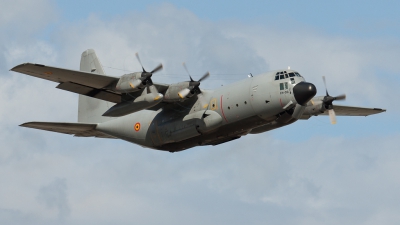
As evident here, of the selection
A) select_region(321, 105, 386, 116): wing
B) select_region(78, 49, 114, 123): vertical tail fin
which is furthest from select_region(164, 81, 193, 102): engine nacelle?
select_region(321, 105, 386, 116): wing

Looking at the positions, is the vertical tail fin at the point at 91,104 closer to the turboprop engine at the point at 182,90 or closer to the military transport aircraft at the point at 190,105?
the military transport aircraft at the point at 190,105

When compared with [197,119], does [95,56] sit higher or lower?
higher

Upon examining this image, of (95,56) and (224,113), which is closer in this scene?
(224,113)

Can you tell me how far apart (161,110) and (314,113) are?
25.5 ft

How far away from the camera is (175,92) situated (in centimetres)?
3794

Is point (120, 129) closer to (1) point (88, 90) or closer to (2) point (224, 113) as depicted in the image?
(1) point (88, 90)

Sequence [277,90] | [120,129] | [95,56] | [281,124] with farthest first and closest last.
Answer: [95,56] → [120,129] → [281,124] → [277,90]

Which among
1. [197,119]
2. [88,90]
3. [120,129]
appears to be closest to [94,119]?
[120,129]

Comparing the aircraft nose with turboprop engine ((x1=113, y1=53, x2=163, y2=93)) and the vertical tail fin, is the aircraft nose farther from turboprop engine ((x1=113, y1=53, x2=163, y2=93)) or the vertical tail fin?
the vertical tail fin

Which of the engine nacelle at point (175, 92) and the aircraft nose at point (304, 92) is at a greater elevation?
the engine nacelle at point (175, 92)

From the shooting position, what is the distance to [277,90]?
3628 centimetres

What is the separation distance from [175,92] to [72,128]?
21.2ft

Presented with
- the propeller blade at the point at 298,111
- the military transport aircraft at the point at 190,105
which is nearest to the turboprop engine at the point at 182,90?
the military transport aircraft at the point at 190,105

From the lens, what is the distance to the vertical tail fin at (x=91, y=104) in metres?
44.3
